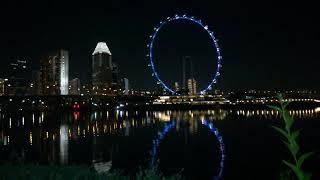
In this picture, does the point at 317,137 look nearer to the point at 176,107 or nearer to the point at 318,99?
the point at 176,107

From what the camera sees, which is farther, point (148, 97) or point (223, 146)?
point (148, 97)

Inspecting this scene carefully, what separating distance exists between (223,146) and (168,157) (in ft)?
31.3

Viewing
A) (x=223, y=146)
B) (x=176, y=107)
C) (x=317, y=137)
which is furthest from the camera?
(x=176, y=107)

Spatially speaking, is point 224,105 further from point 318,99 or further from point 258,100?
point 318,99

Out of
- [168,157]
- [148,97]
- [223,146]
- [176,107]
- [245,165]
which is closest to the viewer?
[245,165]

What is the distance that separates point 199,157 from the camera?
34.6m

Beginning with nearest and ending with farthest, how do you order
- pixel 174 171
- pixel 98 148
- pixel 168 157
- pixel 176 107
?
pixel 174 171
pixel 168 157
pixel 98 148
pixel 176 107

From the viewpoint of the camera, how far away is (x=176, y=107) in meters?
165

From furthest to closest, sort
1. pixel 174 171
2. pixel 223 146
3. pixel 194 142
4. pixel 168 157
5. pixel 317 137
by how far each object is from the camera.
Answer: pixel 317 137
pixel 194 142
pixel 223 146
pixel 168 157
pixel 174 171

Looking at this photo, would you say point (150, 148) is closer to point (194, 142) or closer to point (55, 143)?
point (194, 142)

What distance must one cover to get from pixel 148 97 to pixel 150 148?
5581 inches

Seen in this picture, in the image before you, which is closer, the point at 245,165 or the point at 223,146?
the point at 245,165

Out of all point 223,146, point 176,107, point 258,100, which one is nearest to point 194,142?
point 223,146

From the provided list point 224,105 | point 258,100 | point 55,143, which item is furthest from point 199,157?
point 258,100
